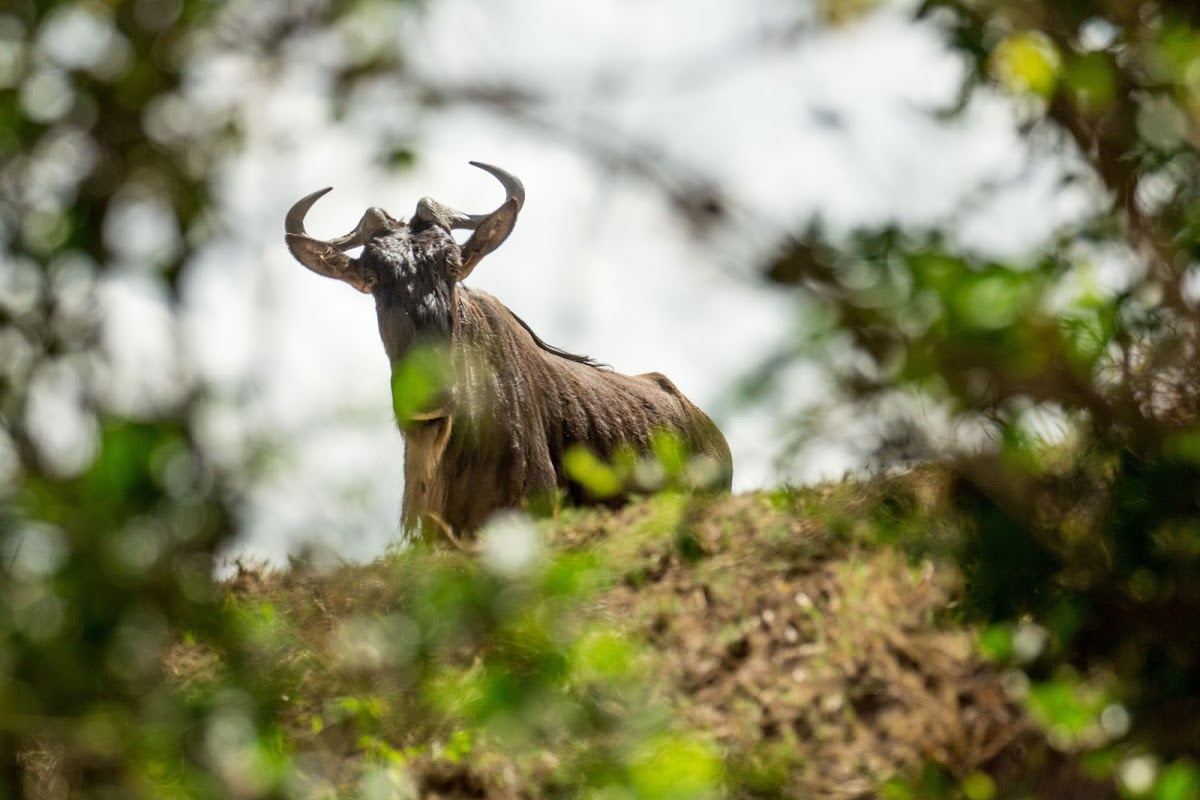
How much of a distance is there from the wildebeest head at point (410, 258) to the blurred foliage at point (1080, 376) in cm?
707

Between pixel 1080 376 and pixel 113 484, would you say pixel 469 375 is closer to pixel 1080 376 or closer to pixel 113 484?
pixel 1080 376

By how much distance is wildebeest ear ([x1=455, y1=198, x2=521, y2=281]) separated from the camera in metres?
10.8

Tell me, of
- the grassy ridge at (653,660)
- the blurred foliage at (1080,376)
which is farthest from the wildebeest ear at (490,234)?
the blurred foliage at (1080,376)

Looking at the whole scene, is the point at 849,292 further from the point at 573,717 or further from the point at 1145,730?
the point at 1145,730

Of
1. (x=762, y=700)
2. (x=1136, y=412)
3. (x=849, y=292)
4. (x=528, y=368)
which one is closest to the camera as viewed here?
(x=849, y=292)

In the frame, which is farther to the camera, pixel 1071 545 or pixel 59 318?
pixel 1071 545

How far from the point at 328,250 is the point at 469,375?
1572mm

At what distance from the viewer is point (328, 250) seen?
34.2 ft

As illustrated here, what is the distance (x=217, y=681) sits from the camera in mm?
1815

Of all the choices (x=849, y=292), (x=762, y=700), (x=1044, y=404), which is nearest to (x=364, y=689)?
(x=849, y=292)

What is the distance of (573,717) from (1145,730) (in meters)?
1.16

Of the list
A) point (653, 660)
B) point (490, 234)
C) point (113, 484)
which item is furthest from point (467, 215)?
point (113, 484)

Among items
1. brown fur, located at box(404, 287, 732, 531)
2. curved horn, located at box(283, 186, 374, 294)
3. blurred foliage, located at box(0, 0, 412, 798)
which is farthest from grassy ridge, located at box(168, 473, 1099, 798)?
curved horn, located at box(283, 186, 374, 294)

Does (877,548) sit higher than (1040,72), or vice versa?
(1040,72)
